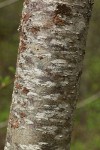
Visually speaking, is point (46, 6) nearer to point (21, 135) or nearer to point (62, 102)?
point (62, 102)

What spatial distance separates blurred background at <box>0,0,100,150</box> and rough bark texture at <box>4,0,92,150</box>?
6.02m

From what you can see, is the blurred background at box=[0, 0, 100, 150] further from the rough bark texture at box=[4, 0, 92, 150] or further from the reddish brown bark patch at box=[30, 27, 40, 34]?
the reddish brown bark patch at box=[30, 27, 40, 34]

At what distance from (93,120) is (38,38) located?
735cm

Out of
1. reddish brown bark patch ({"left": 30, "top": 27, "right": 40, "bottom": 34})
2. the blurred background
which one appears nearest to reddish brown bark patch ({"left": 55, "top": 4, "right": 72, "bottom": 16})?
reddish brown bark patch ({"left": 30, "top": 27, "right": 40, "bottom": 34})

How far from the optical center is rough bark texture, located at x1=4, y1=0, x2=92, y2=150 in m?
1.49

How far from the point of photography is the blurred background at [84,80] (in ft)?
26.9

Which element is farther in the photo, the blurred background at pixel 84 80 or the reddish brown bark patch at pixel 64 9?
the blurred background at pixel 84 80

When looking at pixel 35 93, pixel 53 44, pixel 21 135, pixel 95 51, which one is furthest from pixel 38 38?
pixel 95 51

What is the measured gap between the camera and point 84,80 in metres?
10.5

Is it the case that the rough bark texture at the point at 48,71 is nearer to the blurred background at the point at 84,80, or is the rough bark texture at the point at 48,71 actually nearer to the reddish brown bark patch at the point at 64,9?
the reddish brown bark patch at the point at 64,9

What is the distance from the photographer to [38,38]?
151 cm

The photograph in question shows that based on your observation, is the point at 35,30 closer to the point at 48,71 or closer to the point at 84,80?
the point at 48,71

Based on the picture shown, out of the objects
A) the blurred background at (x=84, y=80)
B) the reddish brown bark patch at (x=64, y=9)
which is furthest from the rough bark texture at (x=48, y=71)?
the blurred background at (x=84, y=80)

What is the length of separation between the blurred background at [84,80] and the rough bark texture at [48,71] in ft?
19.8
